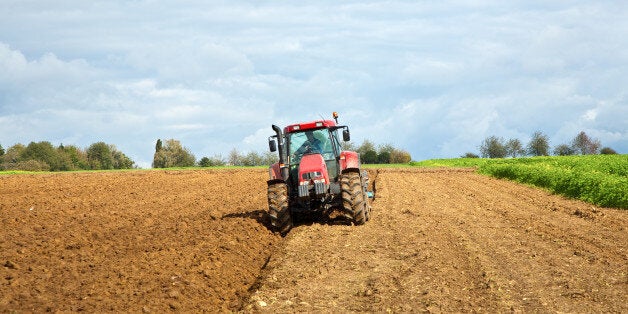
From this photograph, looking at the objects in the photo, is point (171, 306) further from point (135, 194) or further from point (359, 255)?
point (135, 194)

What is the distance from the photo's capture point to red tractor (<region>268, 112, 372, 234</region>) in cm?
1382

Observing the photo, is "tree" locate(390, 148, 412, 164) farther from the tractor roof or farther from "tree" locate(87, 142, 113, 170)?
the tractor roof

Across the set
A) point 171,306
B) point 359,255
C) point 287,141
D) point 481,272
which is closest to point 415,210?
point 287,141

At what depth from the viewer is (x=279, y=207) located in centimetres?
1388

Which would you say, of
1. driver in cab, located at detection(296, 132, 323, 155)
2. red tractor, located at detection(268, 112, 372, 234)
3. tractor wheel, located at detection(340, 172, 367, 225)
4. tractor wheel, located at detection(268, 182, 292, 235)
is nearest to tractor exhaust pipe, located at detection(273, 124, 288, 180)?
red tractor, located at detection(268, 112, 372, 234)

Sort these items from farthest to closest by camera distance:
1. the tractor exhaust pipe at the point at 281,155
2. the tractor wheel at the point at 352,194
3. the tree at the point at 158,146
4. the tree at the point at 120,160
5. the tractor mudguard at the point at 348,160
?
the tree at the point at 120,160 → the tree at the point at 158,146 → the tractor mudguard at the point at 348,160 → the tractor exhaust pipe at the point at 281,155 → the tractor wheel at the point at 352,194

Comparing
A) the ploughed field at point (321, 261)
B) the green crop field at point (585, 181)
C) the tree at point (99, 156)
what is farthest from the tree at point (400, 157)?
the ploughed field at point (321, 261)

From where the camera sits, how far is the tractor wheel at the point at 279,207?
13.9m

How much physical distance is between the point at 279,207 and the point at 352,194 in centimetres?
155

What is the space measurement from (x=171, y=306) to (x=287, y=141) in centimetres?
674

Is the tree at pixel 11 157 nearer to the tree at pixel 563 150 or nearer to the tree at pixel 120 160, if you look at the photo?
the tree at pixel 120 160

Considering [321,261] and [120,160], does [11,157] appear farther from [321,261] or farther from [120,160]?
[321,261]

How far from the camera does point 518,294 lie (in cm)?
869

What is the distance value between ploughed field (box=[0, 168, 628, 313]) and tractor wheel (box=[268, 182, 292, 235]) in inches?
14.2
